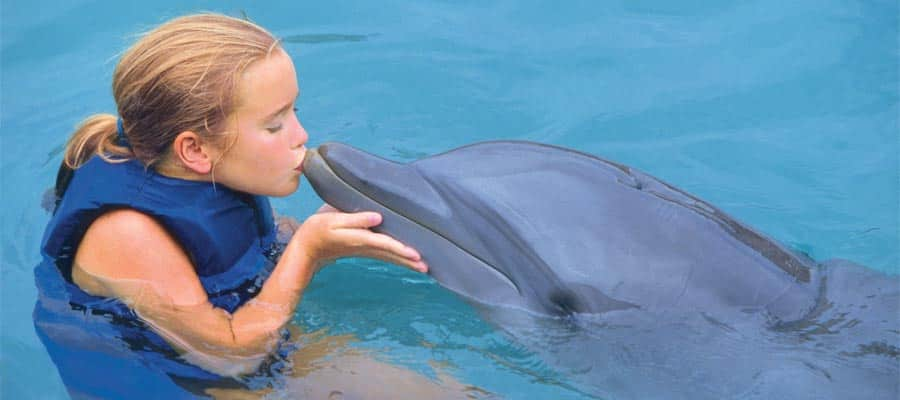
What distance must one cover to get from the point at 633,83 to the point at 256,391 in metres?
4.63

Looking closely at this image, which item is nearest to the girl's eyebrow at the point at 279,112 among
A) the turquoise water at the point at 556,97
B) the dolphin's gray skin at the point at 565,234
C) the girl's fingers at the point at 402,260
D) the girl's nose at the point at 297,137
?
the girl's nose at the point at 297,137

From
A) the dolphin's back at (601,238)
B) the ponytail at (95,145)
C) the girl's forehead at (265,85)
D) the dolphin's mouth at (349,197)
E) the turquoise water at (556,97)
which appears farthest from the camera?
the turquoise water at (556,97)

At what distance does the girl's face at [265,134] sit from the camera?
17.3 ft

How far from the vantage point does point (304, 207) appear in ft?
24.6

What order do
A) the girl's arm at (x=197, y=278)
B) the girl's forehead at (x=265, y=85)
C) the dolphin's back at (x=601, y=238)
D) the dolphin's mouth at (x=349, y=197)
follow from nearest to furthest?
the dolphin's back at (x=601, y=238)
the dolphin's mouth at (x=349, y=197)
the girl's arm at (x=197, y=278)
the girl's forehead at (x=265, y=85)

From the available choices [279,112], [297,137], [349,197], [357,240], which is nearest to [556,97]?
[297,137]

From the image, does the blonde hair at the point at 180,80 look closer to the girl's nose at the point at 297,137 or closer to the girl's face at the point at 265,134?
the girl's face at the point at 265,134

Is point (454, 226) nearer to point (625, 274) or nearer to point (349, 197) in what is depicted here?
point (349, 197)

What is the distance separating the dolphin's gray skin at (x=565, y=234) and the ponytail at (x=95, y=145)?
3.52 feet

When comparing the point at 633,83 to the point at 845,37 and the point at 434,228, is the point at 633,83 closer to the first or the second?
the point at 845,37

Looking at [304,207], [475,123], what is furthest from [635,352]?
[475,123]

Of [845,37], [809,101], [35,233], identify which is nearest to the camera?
A: [35,233]

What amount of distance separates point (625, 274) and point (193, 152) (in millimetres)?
2083

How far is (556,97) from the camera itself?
29.2 feet
